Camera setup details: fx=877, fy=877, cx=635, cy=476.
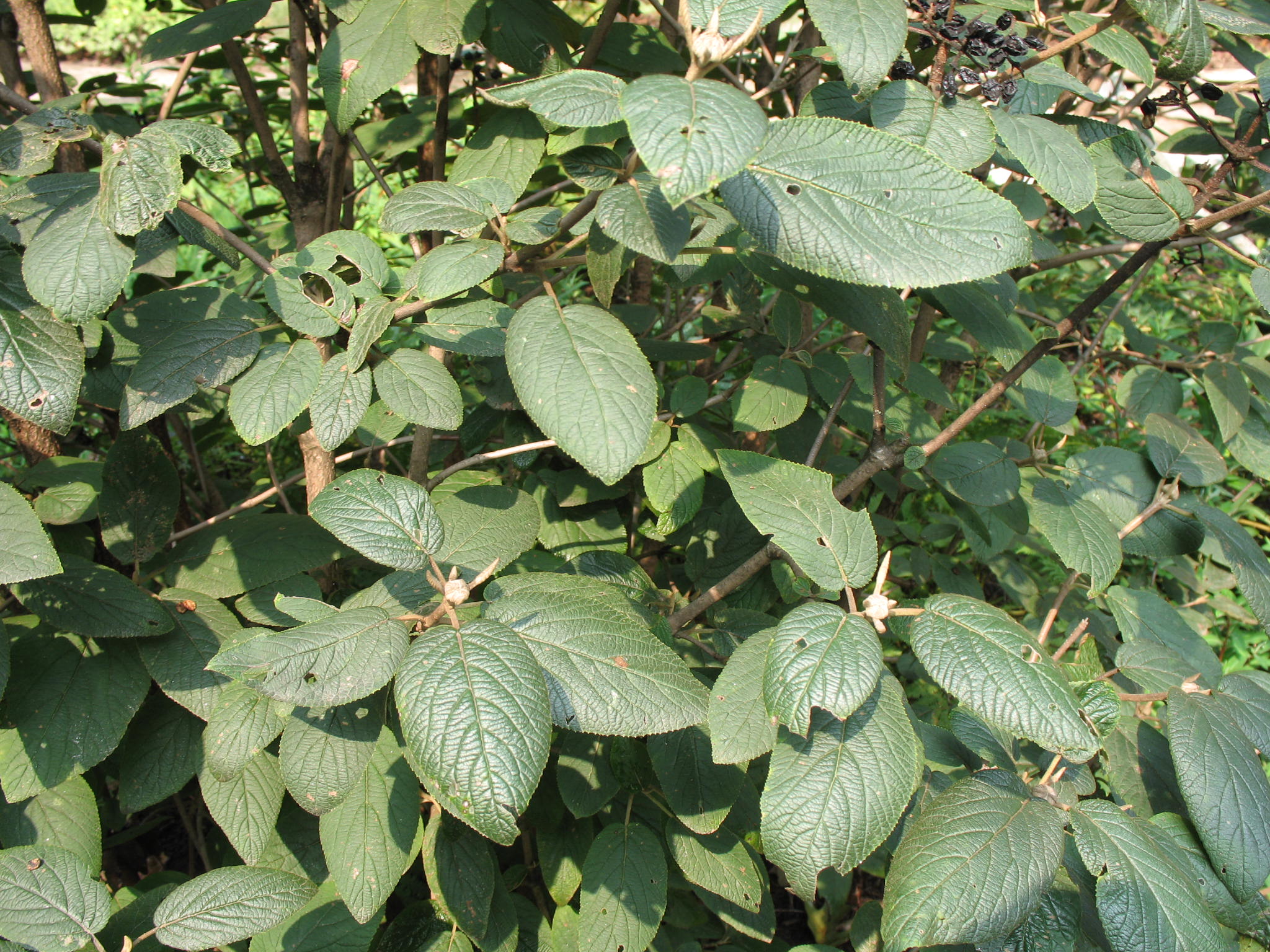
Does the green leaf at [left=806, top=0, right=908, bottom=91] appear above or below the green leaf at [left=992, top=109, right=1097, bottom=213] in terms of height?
above

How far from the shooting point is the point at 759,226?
2.79 feet

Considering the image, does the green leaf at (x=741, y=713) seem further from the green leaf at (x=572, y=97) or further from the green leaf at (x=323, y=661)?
the green leaf at (x=572, y=97)

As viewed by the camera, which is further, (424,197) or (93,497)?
(93,497)

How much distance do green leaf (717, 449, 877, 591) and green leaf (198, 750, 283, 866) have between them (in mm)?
750

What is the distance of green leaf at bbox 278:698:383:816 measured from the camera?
106cm

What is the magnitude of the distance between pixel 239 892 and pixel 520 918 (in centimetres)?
58

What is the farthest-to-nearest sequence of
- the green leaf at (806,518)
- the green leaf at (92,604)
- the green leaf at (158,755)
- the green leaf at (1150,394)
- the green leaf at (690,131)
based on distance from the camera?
1. the green leaf at (1150,394)
2. the green leaf at (158,755)
3. the green leaf at (92,604)
4. the green leaf at (806,518)
5. the green leaf at (690,131)

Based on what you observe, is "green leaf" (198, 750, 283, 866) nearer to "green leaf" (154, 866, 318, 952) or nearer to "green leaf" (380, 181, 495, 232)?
"green leaf" (154, 866, 318, 952)

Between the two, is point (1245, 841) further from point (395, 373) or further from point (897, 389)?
point (395, 373)

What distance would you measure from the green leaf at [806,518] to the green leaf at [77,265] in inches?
28.7

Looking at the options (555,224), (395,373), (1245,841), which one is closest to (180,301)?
(395,373)

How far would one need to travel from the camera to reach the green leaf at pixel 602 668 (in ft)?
3.06

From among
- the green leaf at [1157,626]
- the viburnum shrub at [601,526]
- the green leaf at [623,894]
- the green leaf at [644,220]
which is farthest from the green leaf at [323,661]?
the green leaf at [1157,626]

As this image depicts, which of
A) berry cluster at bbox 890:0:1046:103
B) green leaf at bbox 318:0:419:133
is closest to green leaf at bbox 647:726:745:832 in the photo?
berry cluster at bbox 890:0:1046:103
